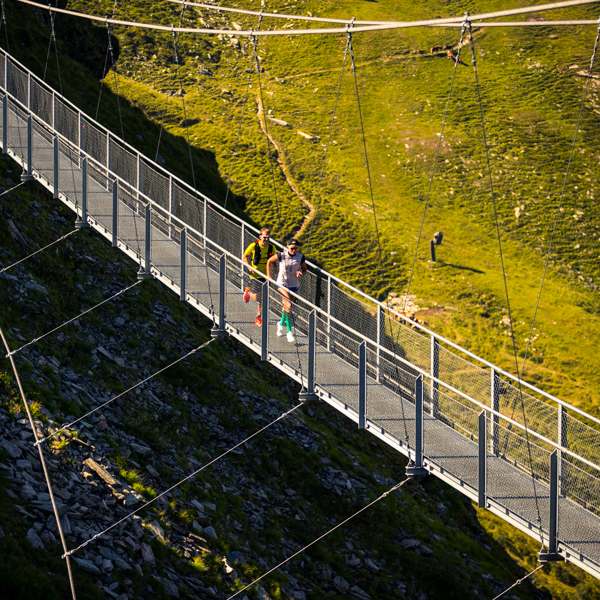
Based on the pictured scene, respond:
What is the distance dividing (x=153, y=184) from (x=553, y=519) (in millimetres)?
10130

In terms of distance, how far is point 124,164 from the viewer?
634 inches

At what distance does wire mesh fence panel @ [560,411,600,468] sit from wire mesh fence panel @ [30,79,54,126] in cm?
1148

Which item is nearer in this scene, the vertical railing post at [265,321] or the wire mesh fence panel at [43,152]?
the vertical railing post at [265,321]

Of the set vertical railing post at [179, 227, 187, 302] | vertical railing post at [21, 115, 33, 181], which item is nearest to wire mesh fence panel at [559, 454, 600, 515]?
vertical railing post at [179, 227, 187, 302]

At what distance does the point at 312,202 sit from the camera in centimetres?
8612

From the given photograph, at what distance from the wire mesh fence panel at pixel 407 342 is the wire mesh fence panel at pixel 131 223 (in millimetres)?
4021

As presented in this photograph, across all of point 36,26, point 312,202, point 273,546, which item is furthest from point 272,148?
point 273,546

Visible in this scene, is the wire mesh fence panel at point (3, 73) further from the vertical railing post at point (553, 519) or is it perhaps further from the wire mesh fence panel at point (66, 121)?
the vertical railing post at point (553, 519)

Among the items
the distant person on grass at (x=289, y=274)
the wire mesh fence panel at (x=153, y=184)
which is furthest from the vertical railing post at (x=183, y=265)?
the wire mesh fence panel at (x=153, y=184)

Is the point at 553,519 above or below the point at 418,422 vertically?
below

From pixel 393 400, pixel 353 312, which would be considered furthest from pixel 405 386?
pixel 353 312

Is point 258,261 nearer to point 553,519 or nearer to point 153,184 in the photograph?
point 153,184

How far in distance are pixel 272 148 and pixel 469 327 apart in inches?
1383

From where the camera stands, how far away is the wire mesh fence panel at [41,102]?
16.0 metres
